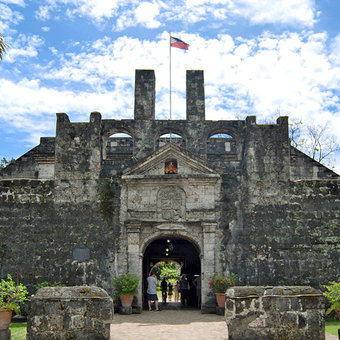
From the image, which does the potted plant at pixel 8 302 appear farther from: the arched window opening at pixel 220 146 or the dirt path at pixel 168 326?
the arched window opening at pixel 220 146

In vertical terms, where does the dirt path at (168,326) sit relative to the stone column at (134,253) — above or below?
below

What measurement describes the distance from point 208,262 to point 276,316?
5946 mm

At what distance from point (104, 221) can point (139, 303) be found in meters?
2.97

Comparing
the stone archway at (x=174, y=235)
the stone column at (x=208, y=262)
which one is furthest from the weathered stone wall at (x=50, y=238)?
the stone column at (x=208, y=262)

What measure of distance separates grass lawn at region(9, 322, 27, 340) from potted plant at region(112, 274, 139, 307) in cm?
298

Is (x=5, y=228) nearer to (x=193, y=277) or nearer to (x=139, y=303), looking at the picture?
(x=139, y=303)

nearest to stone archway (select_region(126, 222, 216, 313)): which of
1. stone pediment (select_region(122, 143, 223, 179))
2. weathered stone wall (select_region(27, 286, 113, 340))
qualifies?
stone pediment (select_region(122, 143, 223, 179))

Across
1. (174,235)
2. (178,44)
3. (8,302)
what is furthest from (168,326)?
(178,44)

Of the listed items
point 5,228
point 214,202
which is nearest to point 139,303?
point 214,202

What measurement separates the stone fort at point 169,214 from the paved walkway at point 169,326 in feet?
3.20

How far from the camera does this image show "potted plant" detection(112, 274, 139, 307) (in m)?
13.2

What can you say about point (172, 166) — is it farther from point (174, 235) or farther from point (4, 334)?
point (4, 334)

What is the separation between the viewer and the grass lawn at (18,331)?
945 centimetres

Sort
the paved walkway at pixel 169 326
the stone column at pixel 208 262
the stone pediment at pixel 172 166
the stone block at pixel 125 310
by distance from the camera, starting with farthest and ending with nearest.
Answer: the stone pediment at pixel 172 166
the stone column at pixel 208 262
the stone block at pixel 125 310
the paved walkway at pixel 169 326
